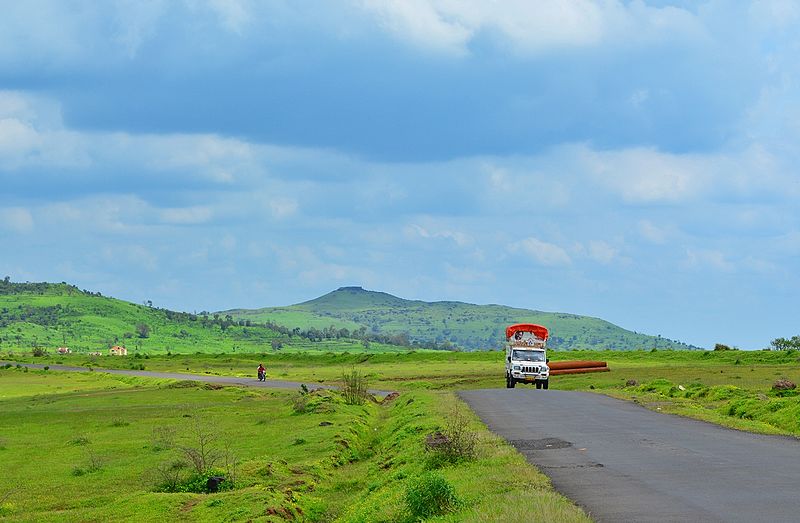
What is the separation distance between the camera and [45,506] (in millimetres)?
28781

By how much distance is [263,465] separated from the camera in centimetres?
3141

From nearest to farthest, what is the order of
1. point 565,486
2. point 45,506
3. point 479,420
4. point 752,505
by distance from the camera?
point 752,505 < point 565,486 < point 45,506 < point 479,420

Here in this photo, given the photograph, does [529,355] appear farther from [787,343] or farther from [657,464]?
[787,343]

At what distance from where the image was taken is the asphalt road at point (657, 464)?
17.5 meters

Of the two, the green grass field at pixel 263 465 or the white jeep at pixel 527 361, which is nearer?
the green grass field at pixel 263 465

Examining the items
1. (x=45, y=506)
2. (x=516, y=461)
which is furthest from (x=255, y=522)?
(x=45, y=506)

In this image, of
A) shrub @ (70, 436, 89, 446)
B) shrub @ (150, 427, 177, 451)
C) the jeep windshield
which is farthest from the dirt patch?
the jeep windshield

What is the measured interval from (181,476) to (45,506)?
4.30m

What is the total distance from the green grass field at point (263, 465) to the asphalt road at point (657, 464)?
1046mm

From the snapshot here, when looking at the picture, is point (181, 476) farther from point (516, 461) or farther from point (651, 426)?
point (651, 426)

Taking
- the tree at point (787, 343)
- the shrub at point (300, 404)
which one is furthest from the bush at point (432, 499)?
the tree at point (787, 343)

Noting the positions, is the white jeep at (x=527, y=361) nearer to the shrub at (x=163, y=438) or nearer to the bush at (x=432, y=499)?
the shrub at (x=163, y=438)

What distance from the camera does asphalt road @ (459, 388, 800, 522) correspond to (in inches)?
687

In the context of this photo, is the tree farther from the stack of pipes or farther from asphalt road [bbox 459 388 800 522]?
asphalt road [bbox 459 388 800 522]
